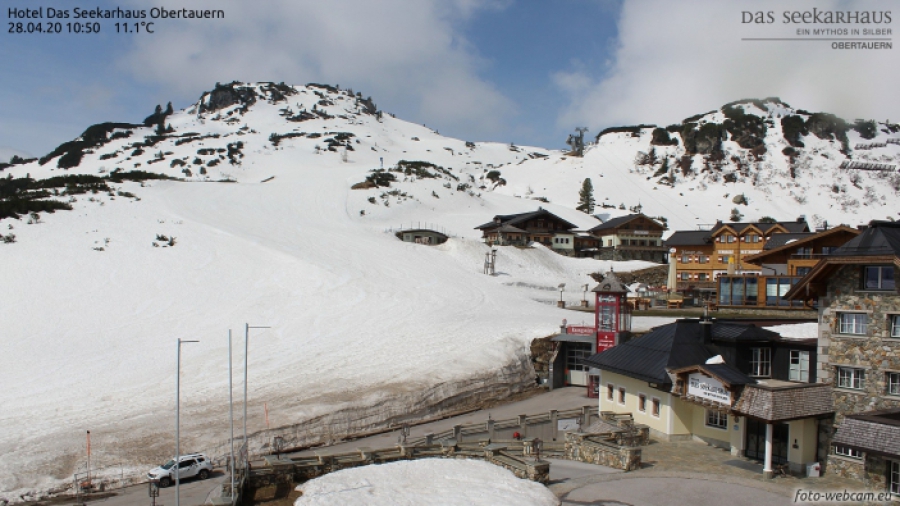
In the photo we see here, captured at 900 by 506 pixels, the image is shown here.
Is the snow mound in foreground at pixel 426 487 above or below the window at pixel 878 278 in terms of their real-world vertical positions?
below

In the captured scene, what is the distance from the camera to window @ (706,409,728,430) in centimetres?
2423

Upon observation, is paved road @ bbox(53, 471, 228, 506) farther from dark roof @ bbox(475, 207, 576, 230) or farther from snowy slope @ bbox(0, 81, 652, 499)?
dark roof @ bbox(475, 207, 576, 230)

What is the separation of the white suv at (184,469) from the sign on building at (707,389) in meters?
18.9

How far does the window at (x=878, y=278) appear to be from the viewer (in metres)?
20.4

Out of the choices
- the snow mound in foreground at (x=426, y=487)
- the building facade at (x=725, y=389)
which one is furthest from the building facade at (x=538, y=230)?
the snow mound in foreground at (x=426, y=487)

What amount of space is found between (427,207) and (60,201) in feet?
159

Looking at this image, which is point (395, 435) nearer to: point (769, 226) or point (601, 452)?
point (601, 452)

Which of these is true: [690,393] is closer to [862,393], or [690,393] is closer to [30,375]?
[862,393]

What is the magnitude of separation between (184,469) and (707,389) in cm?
1971

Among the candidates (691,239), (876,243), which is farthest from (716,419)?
(691,239)

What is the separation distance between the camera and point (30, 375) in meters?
35.0

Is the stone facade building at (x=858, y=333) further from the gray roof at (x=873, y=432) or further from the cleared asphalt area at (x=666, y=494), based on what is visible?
the cleared asphalt area at (x=666, y=494)

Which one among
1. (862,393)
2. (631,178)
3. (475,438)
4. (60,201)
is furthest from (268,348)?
(631,178)

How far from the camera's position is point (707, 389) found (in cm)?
2294
